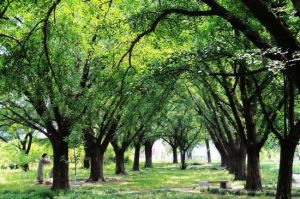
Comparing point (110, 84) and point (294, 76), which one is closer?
point (294, 76)

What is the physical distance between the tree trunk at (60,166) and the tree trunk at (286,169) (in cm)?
970

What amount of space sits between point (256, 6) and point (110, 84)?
20.4 ft

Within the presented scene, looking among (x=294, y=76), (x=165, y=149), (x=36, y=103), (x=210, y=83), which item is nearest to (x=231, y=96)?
(x=210, y=83)

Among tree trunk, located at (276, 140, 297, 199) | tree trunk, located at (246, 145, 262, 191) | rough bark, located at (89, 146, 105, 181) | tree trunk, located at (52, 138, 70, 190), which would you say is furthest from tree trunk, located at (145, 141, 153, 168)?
tree trunk, located at (276, 140, 297, 199)

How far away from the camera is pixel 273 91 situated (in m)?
14.9

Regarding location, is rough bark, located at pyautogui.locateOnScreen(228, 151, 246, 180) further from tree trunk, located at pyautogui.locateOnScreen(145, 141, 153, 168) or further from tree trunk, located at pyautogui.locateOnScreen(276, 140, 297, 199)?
tree trunk, located at pyautogui.locateOnScreen(145, 141, 153, 168)

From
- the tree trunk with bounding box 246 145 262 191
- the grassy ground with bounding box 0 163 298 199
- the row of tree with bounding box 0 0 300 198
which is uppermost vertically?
the row of tree with bounding box 0 0 300 198

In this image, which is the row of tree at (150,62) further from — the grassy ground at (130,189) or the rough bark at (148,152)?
the rough bark at (148,152)

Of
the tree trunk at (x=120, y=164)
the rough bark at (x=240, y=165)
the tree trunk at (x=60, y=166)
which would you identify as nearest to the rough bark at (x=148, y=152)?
the tree trunk at (x=120, y=164)

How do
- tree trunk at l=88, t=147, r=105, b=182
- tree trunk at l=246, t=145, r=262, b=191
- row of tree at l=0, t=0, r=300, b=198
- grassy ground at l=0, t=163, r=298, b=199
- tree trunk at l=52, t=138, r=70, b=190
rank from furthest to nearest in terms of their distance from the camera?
tree trunk at l=88, t=147, r=105, b=182, tree trunk at l=52, t=138, r=70, b=190, tree trunk at l=246, t=145, r=262, b=191, grassy ground at l=0, t=163, r=298, b=199, row of tree at l=0, t=0, r=300, b=198

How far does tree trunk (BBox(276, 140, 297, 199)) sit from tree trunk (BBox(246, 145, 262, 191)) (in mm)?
4452

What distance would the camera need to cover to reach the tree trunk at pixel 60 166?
1872 cm

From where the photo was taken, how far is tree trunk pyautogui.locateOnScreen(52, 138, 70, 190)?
61.4 feet

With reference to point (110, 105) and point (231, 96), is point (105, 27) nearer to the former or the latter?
point (231, 96)
